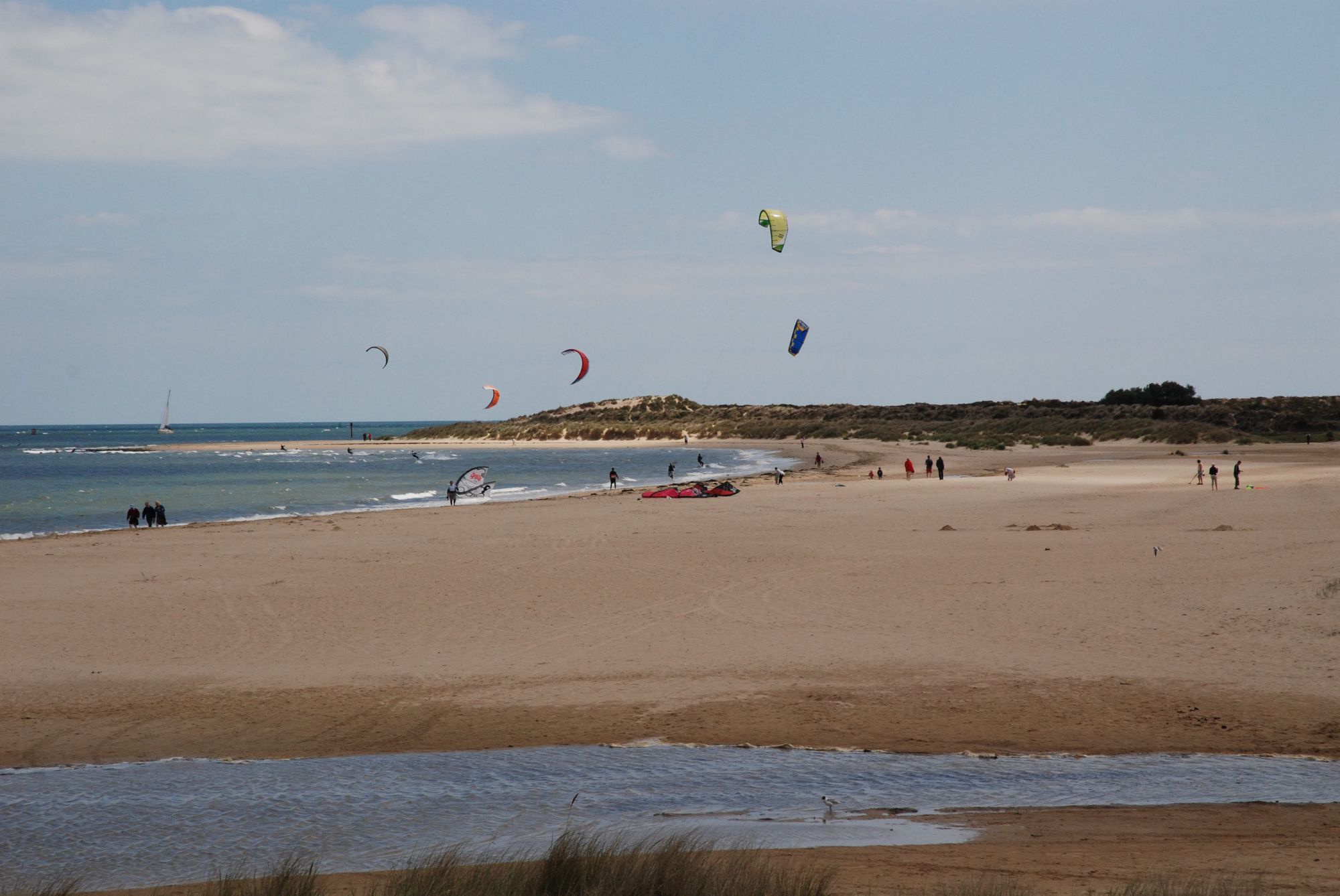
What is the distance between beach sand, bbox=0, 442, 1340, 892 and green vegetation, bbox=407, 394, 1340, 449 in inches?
1655

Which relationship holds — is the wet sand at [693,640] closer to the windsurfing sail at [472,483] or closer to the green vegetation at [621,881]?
the green vegetation at [621,881]

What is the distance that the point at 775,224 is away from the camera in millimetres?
30781

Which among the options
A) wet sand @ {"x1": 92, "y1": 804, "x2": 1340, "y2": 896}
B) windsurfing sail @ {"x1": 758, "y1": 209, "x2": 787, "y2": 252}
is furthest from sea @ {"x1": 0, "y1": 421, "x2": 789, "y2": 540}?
wet sand @ {"x1": 92, "y1": 804, "x2": 1340, "y2": 896}

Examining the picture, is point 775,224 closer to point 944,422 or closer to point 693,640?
point 693,640

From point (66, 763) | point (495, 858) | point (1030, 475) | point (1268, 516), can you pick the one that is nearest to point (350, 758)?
point (66, 763)

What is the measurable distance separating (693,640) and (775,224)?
2208cm

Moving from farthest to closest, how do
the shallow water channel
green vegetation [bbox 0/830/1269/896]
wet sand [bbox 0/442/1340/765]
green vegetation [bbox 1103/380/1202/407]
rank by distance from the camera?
green vegetation [bbox 1103/380/1202/407] < wet sand [bbox 0/442/1340/765] < the shallow water channel < green vegetation [bbox 0/830/1269/896]

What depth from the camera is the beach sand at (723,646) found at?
25.2 ft

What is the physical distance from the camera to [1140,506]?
21953mm

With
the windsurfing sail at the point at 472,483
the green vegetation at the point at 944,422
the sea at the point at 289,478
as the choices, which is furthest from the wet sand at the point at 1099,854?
the green vegetation at the point at 944,422

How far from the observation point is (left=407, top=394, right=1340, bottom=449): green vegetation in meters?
58.4

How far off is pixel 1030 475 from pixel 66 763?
30.7m

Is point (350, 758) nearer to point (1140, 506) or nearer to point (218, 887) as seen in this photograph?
point (218, 887)

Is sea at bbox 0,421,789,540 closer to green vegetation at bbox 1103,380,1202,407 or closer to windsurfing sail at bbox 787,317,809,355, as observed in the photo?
windsurfing sail at bbox 787,317,809,355
